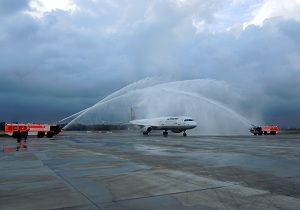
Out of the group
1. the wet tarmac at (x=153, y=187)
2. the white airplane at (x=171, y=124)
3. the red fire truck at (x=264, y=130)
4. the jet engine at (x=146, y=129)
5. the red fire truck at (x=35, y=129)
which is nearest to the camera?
the wet tarmac at (x=153, y=187)

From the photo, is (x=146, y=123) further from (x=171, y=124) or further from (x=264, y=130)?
(x=264, y=130)

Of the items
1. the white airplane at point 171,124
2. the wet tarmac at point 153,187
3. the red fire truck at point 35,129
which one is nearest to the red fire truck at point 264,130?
the white airplane at point 171,124

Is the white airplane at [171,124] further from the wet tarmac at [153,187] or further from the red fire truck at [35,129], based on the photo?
the wet tarmac at [153,187]

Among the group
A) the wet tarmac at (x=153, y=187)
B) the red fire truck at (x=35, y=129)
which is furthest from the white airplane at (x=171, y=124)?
the wet tarmac at (x=153, y=187)

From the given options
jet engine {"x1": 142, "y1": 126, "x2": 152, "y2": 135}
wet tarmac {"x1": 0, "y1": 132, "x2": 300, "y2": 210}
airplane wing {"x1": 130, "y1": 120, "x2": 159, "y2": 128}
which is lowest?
wet tarmac {"x1": 0, "y1": 132, "x2": 300, "y2": 210}

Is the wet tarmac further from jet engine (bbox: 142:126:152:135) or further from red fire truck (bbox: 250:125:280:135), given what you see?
red fire truck (bbox: 250:125:280:135)

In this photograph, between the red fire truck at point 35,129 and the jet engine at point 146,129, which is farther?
the jet engine at point 146,129

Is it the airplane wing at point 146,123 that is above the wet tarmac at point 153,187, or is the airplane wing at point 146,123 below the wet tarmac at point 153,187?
above

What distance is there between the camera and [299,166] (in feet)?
55.3

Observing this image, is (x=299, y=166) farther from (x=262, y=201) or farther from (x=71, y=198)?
(x=71, y=198)

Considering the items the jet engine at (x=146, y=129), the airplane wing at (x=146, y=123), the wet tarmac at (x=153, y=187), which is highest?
the airplane wing at (x=146, y=123)

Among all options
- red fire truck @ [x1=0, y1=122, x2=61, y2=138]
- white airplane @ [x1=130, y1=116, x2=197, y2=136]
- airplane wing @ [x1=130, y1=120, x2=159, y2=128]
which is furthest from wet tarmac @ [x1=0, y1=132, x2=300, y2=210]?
airplane wing @ [x1=130, y1=120, x2=159, y2=128]

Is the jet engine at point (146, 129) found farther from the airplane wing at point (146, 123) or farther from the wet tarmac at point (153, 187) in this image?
the wet tarmac at point (153, 187)

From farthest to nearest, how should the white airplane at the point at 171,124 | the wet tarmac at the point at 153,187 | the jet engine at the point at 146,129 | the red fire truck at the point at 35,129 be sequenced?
the jet engine at the point at 146,129 → the white airplane at the point at 171,124 → the red fire truck at the point at 35,129 → the wet tarmac at the point at 153,187
